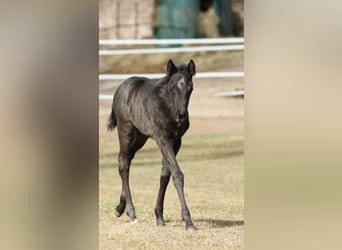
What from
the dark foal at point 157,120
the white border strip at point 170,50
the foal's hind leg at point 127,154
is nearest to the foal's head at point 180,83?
the dark foal at point 157,120

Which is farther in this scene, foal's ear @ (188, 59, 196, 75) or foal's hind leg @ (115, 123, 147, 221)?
foal's hind leg @ (115, 123, 147, 221)

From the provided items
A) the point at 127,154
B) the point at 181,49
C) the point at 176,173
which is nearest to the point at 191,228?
the point at 176,173

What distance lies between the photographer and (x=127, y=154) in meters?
3.98

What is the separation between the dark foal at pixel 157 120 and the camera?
3.83m

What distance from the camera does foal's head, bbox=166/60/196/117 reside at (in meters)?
3.82

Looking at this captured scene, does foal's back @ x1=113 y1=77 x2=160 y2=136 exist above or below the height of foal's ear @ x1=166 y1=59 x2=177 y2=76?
below

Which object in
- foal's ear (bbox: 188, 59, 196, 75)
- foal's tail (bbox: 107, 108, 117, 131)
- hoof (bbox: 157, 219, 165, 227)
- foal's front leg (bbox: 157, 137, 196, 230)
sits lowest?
hoof (bbox: 157, 219, 165, 227)

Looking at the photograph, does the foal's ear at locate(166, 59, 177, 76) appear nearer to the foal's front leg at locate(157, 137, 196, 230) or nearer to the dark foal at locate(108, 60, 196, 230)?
the dark foal at locate(108, 60, 196, 230)

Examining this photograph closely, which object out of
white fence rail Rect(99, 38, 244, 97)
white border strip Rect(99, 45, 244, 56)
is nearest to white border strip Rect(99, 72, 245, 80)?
white fence rail Rect(99, 38, 244, 97)

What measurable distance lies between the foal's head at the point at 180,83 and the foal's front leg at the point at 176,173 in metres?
0.17
